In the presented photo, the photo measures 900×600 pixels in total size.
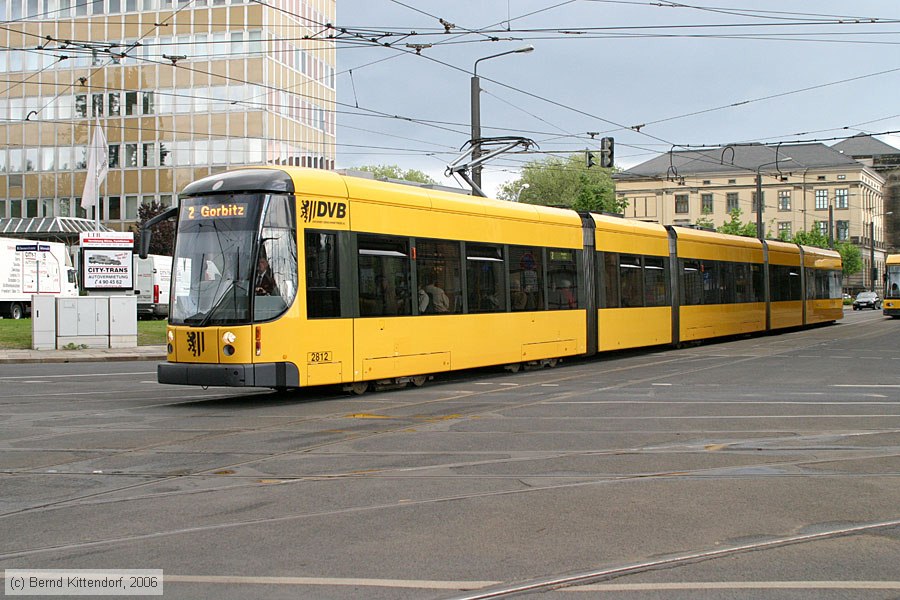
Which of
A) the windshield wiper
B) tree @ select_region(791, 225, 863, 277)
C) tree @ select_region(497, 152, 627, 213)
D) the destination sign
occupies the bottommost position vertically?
the windshield wiper

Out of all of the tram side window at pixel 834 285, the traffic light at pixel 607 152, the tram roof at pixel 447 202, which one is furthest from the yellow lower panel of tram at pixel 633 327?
the tram side window at pixel 834 285

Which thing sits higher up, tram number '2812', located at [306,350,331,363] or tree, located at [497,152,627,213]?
tree, located at [497,152,627,213]

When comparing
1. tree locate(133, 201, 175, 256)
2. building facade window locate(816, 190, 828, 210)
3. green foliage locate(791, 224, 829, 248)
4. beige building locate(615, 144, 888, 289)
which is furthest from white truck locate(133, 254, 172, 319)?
building facade window locate(816, 190, 828, 210)

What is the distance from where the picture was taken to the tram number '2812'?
13656mm

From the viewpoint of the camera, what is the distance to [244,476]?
8469mm

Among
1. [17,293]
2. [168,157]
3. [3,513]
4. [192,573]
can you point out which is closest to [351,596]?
[192,573]

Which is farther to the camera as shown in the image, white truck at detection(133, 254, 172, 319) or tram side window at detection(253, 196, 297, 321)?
white truck at detection(133, 254, 172, 319)

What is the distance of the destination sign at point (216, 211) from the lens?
528 inches

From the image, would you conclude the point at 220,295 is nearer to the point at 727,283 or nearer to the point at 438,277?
the point at 438,277

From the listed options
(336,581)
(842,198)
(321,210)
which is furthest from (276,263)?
(842,198)

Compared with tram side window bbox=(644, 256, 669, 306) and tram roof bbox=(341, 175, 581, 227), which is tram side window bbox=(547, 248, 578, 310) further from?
tram side window bbox=(644, 256, 669, 306)

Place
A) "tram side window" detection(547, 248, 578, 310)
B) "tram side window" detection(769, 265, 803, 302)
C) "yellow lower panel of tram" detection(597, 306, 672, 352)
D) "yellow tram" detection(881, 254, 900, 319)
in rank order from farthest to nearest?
1. "yellow tram" detection(881, 254, 900, 319)
2. "tram side window" detection(769, 265, 803, 302)
3. "yellow lower panel of tram" detection(597, 306, 672, 352)
4. "tram side window" detection(547, 248, 578, 310)

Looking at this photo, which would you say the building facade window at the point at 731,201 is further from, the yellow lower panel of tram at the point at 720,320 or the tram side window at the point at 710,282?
the tram side window at the point at 710,282

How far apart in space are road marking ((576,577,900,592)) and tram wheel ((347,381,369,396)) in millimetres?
10319
